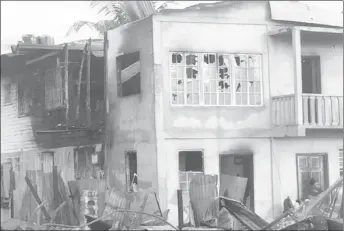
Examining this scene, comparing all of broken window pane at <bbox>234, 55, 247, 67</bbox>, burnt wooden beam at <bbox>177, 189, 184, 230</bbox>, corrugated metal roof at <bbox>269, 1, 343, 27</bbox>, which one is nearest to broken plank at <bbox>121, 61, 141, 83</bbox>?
broken window pane at <bbox>234, 55, 247, 67</bbox>

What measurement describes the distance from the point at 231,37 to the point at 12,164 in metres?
5.51

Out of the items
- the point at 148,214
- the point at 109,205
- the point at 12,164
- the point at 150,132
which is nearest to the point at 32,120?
the point at 12,164

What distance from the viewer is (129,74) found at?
56.4 feet

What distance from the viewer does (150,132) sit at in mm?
16859

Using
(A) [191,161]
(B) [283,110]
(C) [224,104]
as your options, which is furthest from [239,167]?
(B) [283,110]

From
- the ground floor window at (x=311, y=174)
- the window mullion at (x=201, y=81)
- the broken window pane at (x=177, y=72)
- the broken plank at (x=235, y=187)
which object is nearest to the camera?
the broken plank at (x=235, y=187)

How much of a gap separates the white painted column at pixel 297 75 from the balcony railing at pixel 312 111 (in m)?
0.09

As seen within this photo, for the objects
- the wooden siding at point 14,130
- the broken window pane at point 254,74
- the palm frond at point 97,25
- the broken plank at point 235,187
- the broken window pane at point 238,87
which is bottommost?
the broken plank at point 235,187

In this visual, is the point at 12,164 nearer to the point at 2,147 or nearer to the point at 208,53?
the point at 2,147

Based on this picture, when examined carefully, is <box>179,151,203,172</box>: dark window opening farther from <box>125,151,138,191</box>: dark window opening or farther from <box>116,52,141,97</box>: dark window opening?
<box>116,52,141,97</box>: dark window opening

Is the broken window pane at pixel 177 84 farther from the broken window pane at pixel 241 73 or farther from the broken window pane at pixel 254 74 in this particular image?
the broken window pane at pixel 254 74

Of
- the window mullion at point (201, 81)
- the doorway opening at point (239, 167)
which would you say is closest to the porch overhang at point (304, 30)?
the window mullion at point (201, 81)

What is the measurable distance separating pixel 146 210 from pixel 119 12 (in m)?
4.12

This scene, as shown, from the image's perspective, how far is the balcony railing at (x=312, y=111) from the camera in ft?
57.9
